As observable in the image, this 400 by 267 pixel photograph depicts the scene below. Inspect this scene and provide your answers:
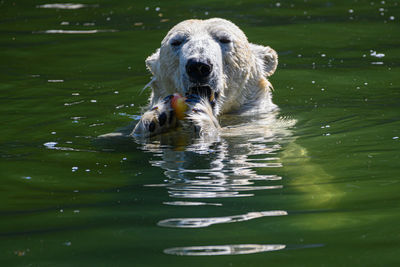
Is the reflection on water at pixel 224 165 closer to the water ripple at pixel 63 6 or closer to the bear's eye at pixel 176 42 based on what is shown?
the bear's eye at pixel 176 42

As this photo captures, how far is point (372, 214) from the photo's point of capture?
142 inches

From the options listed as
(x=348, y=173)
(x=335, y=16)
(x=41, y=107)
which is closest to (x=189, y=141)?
(x=348, y=173)

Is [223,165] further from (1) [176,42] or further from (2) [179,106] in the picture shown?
(1) [176,42]

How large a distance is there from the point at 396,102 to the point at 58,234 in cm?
464

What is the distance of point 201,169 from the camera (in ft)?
15.3

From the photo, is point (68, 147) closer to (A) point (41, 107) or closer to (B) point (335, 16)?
(A) point (41, 107)

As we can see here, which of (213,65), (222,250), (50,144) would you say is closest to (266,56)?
(213,65)

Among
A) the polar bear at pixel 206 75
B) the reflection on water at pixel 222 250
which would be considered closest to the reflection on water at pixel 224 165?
the reflection on water at pixel 222 250

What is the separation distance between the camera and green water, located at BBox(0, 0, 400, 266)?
320 centimetres

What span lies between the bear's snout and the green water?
1.73 ft

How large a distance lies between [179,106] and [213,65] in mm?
567

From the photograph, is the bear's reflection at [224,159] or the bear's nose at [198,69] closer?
the bear's reflection at [224,159]

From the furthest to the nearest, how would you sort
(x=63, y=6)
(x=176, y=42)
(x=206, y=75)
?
(x=63, y=6)
(x=176, y=42)
(x=206, y=75)

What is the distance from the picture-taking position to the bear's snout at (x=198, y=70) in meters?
5.39
